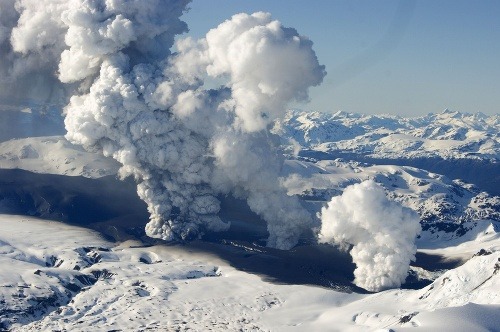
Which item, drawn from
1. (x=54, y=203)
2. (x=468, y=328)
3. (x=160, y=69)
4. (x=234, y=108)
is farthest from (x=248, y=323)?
(x=54, y=203)

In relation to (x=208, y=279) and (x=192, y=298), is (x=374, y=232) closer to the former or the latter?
(x=208, y=279)

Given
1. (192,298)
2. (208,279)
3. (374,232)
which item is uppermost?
(374,232)

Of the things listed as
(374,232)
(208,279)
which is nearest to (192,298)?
(208,279)

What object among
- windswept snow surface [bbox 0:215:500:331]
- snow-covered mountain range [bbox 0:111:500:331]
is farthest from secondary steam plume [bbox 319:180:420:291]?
windswept snow surface [bbox 0:215:500:331]

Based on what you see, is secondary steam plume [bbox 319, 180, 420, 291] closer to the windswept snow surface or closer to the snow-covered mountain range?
the snow-covered mountain range

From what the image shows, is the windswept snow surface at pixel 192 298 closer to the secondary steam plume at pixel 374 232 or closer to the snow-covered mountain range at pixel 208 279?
the snow-covered mountain range at pixel 208 279
